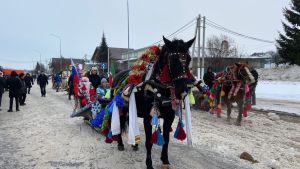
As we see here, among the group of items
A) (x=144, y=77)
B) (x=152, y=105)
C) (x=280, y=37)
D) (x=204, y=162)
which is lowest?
(x=204, y=162)

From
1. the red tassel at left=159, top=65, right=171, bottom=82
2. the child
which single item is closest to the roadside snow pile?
the child

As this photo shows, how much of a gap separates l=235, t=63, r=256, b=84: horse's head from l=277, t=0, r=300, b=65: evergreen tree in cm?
2762

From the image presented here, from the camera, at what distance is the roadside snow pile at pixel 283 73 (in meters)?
35.1

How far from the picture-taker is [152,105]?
5.09 m

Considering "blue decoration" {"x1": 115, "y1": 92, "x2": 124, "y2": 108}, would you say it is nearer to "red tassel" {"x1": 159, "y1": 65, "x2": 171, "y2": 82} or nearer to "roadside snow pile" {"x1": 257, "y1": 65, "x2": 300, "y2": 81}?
"red tassel" {"x1": 159, "y1": 65, "x2": 171, "y2": 82}

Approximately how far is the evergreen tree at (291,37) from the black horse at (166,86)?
108ft

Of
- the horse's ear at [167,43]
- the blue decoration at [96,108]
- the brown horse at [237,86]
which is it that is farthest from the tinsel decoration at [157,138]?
the brown horse at [237,86]

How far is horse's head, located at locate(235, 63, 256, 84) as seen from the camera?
30.5ft

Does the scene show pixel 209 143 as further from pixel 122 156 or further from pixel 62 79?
pixel 62 79

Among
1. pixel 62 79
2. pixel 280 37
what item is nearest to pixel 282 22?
pixel 280 37

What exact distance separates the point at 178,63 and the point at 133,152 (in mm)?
2588

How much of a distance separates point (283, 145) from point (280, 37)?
32.4 metres

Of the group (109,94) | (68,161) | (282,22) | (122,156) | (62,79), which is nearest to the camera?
(68,161)

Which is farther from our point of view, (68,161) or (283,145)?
(283,145)
